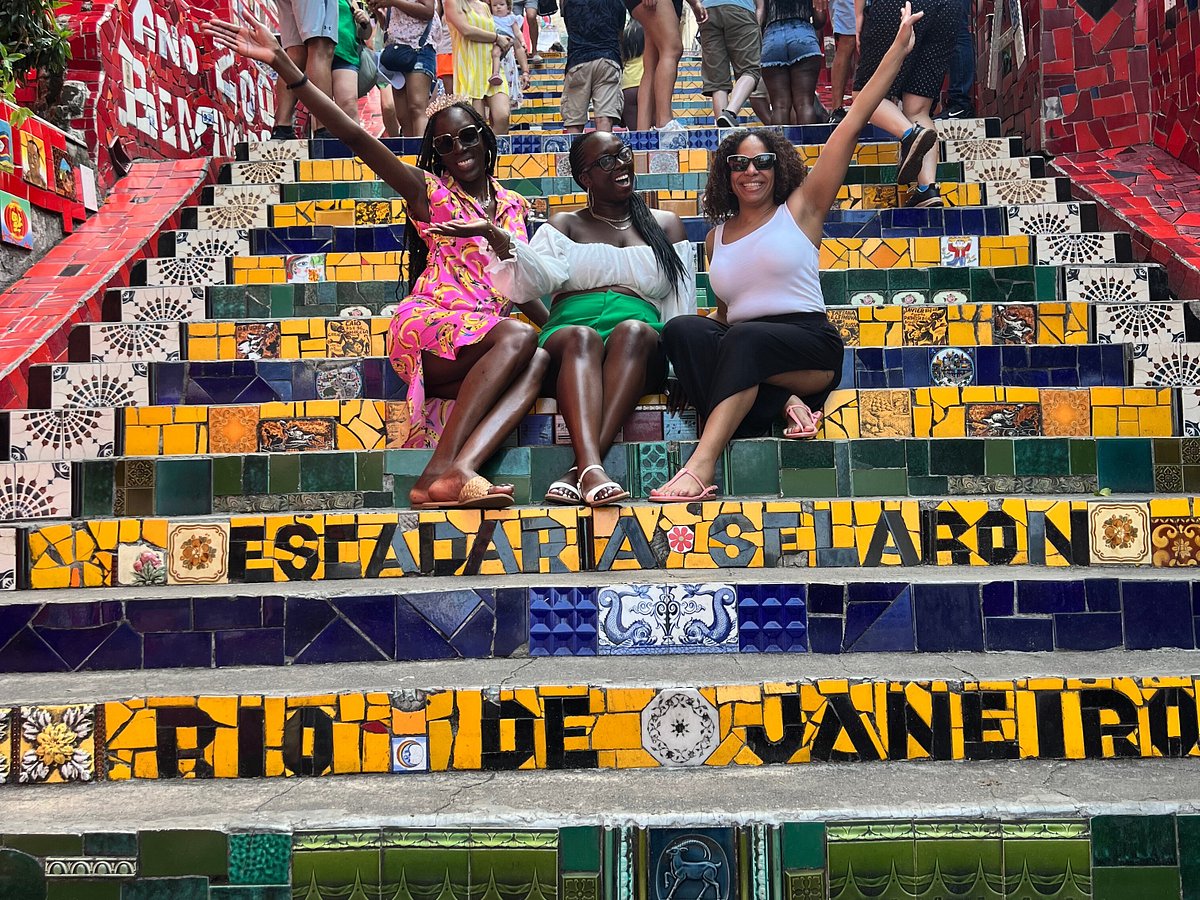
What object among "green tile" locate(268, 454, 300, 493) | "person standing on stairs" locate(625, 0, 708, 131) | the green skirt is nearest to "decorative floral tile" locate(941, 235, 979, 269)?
the green skirt

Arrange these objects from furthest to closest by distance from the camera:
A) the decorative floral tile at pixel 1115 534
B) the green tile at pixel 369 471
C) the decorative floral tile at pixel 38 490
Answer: the green tile at pixel 369 471, the decorative floral tile at pixel 38 490, the decorative floral tile at pixel 1115 534

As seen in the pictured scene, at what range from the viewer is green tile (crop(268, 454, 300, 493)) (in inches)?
144

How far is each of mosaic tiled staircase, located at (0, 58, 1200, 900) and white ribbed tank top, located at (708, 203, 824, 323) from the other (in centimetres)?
38

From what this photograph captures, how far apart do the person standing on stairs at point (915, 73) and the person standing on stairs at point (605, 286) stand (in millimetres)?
1686

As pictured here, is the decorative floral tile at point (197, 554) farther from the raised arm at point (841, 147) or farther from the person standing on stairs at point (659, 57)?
the person standing on stairs at point (659, 57)

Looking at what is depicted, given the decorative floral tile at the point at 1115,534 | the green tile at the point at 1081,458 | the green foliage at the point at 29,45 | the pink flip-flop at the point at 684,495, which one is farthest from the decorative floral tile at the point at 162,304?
the decorative floral tile at the point at 1115,534

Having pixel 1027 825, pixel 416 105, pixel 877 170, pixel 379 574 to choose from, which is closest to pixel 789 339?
pixel 379 574

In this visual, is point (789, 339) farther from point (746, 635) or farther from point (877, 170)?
point (877, 170)

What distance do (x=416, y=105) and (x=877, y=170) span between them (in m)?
2.98

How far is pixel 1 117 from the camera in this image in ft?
15.4

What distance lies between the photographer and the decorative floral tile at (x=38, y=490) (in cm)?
358

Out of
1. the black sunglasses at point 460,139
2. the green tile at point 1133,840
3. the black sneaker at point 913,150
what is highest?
the black sneaker at point 913,150

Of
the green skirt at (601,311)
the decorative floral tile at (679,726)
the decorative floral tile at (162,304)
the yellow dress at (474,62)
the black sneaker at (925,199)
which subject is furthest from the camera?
the yellow dress at (474,62)

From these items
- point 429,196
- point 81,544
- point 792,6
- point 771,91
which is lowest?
point 81,544
